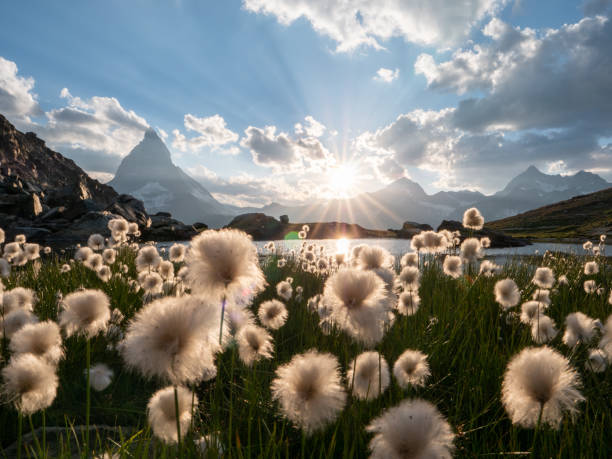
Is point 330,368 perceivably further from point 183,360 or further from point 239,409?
point 239,409

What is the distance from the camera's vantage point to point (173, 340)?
1.14 metres

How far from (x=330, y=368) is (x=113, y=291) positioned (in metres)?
4.63

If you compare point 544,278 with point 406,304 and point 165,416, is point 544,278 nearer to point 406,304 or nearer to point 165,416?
point 406,304

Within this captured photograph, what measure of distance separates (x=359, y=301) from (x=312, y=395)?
491 millimetres

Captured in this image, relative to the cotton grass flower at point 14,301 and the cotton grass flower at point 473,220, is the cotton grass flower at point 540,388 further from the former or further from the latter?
the cotton grass flower at point 14,301

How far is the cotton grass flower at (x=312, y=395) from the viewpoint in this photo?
4.46ft

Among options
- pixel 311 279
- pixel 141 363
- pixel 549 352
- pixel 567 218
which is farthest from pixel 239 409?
pixel 567 218

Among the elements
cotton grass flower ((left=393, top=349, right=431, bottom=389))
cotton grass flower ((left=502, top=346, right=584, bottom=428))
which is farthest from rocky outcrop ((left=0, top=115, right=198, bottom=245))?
cotton grass flower ((left=502, top=346, right=584, bottom=428))

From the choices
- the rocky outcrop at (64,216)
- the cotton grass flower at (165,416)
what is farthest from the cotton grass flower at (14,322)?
the rocky outcrop at (64,216)

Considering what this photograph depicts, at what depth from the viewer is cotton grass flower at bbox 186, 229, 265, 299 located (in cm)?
128

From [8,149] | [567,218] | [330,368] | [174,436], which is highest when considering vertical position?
[8,149]

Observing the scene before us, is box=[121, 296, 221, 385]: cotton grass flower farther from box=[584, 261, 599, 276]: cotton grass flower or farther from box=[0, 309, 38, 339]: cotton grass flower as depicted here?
box=[584, 261, 599, 276]: cotton grass flower

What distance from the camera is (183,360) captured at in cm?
113

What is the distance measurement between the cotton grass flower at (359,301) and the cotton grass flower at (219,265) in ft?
1.64
